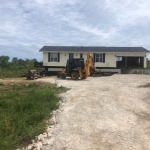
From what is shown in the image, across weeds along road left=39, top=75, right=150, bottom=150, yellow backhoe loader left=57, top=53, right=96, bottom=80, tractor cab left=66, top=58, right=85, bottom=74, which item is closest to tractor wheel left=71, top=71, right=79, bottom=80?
yellow backhoe loader left=57, top=53, right=96, bottom=80

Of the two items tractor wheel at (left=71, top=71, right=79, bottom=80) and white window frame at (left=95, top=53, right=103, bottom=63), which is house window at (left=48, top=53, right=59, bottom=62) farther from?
tractor wheel at (left=71, top=71, right=79, bottom=80)

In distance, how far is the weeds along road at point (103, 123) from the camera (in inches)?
403

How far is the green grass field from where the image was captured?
1094cm

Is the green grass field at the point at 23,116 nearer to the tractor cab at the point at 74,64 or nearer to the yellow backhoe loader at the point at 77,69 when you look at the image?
the yellow backhoe loader at the point at 77,69

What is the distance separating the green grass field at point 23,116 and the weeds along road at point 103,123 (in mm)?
684

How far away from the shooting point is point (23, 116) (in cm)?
1320

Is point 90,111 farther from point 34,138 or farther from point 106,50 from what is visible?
point 106,50

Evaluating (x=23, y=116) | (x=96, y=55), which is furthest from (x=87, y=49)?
(x=23, y=116)

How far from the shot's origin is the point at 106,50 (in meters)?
37.5

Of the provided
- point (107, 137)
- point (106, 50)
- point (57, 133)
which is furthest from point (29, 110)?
point (106, 50)

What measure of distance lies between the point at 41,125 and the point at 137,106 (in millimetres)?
5484

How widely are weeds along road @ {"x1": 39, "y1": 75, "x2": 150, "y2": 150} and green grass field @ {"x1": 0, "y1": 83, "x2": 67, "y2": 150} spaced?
0.68 metres

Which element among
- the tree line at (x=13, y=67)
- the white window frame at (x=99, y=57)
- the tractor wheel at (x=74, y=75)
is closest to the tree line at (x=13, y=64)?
the tree line at (x=13, y=67)

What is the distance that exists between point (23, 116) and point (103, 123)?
3273 mm
